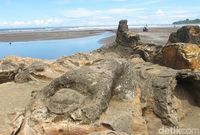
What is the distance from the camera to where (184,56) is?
9.86 metres

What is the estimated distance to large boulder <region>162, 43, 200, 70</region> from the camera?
978 cm

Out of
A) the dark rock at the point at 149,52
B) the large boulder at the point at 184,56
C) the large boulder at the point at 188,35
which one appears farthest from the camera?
the large boulder at the point at 188,35

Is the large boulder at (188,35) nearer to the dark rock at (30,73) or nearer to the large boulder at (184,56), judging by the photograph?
the large boulder at (184,56)

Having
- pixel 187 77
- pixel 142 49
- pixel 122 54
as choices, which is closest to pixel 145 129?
pixel 187 77

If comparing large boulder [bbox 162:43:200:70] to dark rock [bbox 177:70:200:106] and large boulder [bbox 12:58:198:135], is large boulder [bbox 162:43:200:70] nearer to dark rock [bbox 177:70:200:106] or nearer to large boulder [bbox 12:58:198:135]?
dark rock [bbox 177:70:200:106]

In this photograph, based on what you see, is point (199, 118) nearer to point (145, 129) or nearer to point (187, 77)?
point (187, 77)

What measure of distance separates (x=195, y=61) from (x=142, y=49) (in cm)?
323

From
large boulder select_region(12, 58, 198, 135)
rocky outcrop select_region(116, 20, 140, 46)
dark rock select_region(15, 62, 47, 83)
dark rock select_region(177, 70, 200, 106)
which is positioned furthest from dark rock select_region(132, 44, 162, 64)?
dark rock select_region(15, 62, 47, 83)

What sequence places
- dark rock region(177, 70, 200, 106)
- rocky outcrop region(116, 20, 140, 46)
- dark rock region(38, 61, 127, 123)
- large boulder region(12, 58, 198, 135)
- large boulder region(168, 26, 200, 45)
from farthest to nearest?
1. rocky outcrop region(116, 20, 140, 46)
2. large boulder region(168, 26, 200, 45)
3. dark rock region(177, 70, 200, 106)
4. dark rock region(38, 61, 127, 123)
5. large boulder region(12, 58, 198, 135)

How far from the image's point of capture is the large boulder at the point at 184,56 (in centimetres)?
978

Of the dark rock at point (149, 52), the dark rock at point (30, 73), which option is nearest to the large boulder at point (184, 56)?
the dark rock at point (149, 52)

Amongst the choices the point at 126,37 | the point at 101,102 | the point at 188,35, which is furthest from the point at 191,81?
the point at 126,37

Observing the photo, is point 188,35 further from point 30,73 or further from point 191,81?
point 30,73

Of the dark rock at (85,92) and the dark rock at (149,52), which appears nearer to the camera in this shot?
the dark rock at (85,92)
